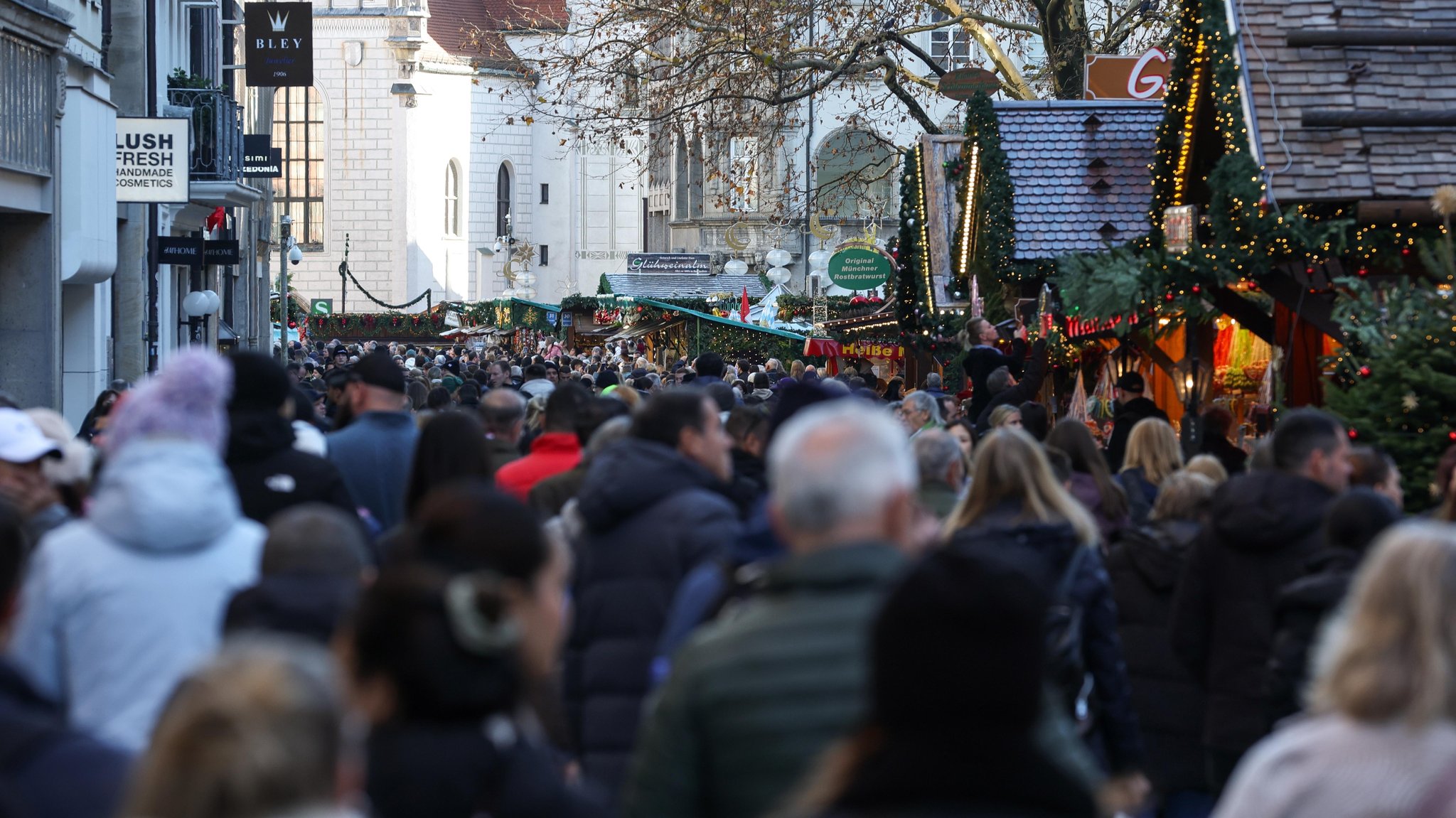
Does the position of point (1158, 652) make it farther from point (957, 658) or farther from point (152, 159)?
point (152, 159)

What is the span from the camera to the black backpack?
5293 mm

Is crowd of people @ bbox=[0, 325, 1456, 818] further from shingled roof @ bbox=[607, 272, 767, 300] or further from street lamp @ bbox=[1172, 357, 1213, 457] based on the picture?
shingled roof @ bbox=[607, 272, 767, 300]

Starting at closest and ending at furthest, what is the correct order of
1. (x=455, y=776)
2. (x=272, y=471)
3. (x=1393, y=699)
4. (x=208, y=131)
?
(x=455, y=776)
(x=1393, y=699)
(x=272, y=471)
(x=208, y=131)

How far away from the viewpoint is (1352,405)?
378 inches

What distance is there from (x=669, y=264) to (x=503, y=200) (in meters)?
26.4

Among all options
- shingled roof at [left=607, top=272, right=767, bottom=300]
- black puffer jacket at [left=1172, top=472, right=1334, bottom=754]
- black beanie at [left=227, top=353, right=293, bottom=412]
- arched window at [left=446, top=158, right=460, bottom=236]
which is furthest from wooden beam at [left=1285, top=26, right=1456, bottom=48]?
arched window at [left=446, top=158, right=460, bottom=236]

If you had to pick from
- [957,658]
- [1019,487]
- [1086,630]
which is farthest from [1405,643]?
[1019,487]

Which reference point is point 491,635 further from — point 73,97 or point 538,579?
point 73,97

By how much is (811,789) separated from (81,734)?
130 cm

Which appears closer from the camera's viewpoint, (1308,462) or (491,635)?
(491,635)

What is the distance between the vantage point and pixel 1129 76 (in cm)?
1995

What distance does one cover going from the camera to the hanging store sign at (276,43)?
30.2 metres

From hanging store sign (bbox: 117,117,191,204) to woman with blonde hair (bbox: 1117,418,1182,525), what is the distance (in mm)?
14984

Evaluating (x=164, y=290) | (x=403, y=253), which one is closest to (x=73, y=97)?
(x=164, y=290)
